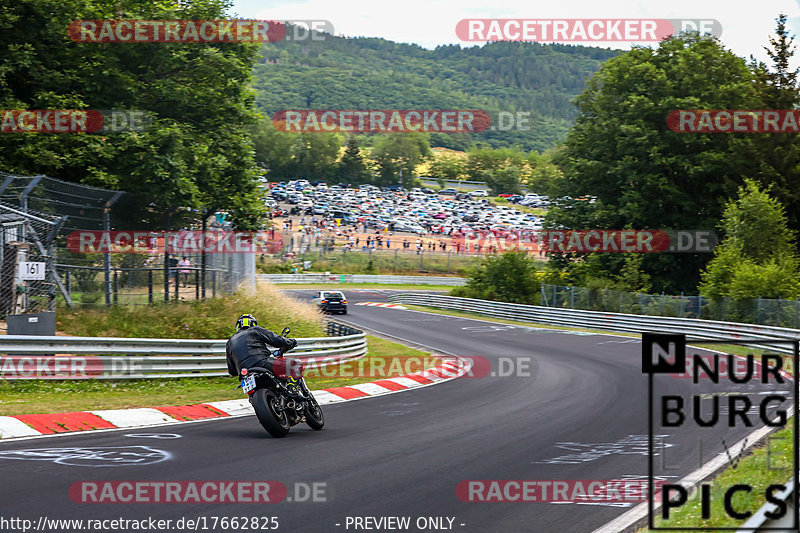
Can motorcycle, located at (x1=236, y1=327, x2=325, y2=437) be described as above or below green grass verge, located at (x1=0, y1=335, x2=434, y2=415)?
above

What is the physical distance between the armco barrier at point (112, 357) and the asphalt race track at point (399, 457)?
2192 mm

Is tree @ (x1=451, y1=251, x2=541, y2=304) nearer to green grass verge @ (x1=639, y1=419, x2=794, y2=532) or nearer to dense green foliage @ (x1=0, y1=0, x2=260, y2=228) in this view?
dense green foliage @ (x1=0, y1=0, x2=260, y2=228)

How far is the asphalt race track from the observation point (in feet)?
23.3

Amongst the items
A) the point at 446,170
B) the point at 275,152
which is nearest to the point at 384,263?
the point at 275,152

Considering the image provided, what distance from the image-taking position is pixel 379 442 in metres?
10.8

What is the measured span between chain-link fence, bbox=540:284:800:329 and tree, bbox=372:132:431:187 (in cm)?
12705

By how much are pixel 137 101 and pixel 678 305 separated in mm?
22030

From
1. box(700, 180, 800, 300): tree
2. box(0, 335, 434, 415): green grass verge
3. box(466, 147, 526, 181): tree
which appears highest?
box(466, 147, 526, 181): tree

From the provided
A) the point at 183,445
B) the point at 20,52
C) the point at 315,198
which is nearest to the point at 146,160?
the point at 20,52

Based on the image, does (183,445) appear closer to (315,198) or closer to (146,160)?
(146,160)

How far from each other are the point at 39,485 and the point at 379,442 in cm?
439

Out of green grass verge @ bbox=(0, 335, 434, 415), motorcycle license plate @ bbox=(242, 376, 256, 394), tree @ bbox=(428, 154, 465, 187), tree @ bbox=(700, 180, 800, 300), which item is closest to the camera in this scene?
motorcycle license plate @ bbox=(242, 376, 256, 394)

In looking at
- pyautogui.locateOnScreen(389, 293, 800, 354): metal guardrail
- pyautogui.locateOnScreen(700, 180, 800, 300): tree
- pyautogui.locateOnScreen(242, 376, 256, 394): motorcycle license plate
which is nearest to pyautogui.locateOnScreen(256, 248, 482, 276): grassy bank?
pyautogui.locateOnScreen(389, 293, 800, 354): metal guardrail

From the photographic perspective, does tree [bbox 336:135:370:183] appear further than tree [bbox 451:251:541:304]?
Yes
